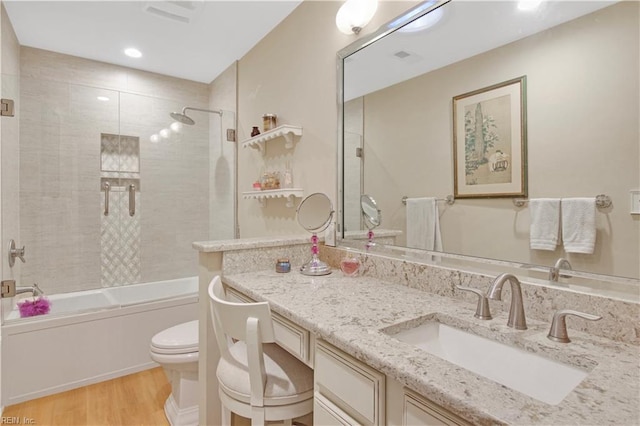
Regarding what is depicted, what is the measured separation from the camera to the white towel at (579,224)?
90 centimetres

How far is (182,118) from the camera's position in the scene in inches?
124

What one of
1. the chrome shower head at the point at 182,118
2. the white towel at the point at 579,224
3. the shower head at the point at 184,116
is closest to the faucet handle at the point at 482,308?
the white towel at the point at 579,224

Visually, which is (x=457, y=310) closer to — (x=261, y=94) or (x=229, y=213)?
(x=261, y=94)

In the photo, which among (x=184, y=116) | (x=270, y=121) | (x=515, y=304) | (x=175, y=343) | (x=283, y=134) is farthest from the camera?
(x=184, y=116)

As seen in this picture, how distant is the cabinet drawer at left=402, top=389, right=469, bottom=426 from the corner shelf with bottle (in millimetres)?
1598

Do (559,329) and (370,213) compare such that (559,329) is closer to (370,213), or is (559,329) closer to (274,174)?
(370,213)

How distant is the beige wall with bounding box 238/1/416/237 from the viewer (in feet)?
6.22

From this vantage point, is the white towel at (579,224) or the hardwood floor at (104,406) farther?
the hardwood floor at (104,406)

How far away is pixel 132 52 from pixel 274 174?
182 centimetres

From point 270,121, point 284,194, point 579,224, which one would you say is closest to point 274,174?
point 284,194

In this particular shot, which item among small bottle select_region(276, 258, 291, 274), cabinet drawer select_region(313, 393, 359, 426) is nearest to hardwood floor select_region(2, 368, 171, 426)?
small bottle select_region(276, 258, 291, 274)

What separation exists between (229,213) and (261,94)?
1170mm

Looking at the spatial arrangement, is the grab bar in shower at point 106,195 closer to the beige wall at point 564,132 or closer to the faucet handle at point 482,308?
the beige wall at point 564,132

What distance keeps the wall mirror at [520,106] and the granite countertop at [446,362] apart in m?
0.23
